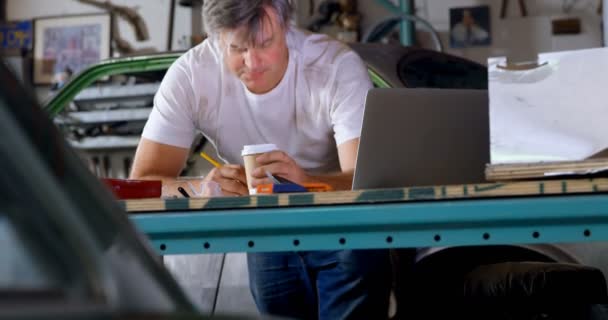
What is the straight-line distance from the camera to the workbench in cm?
106

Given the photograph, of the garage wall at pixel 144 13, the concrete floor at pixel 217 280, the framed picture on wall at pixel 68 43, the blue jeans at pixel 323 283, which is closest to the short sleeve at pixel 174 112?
the blue jeans at pixel 323 283

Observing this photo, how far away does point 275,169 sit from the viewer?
1621mm

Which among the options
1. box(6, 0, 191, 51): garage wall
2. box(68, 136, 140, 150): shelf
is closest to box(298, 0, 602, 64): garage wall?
box(6, 0, 191, 51): garage wall

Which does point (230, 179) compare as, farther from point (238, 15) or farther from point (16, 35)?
point (16, 35)

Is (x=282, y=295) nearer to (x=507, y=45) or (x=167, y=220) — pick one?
(x=167, y=220)

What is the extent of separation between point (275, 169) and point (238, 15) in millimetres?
580

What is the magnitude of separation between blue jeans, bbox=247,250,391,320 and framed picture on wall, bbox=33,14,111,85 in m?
4.46

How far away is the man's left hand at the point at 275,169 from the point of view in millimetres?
1562

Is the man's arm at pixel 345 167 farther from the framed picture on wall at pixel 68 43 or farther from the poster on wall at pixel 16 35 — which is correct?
the poster on wall at pixel 16 35

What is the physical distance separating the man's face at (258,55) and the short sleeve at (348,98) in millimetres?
148

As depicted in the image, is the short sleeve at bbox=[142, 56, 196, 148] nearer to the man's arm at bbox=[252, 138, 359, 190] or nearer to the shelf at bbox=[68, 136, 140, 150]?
the man's arm at bbox=[252, 138, 359, 190]

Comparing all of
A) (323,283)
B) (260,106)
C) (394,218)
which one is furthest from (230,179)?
(394,218)

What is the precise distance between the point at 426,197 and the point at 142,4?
5314 mm

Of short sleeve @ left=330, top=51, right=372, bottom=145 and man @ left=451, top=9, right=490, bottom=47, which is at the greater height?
man @ left=451, top=9, right=490, bottom=47
